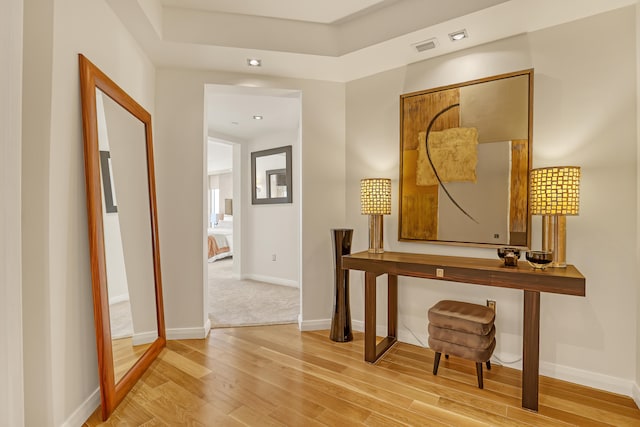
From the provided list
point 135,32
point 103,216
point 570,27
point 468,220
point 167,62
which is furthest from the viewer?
point 167,62

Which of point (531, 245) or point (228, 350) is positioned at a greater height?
point (531, 245)

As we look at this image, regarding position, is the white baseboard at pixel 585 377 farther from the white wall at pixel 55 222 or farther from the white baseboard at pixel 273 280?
the white baseboard at pixel 273 280

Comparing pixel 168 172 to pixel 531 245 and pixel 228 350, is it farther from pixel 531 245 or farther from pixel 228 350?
pixel 531 245

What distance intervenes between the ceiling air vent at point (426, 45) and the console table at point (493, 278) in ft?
5.44

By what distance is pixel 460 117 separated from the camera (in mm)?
2645

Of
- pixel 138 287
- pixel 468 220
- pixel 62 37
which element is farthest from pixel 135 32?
pixel 468 220

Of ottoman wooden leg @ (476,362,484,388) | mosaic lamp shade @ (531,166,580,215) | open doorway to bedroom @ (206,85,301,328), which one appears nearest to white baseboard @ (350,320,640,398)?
ottoman wooden leg @ (476,362,484,388)

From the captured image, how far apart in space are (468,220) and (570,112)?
38.7 inches

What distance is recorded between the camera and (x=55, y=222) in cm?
160

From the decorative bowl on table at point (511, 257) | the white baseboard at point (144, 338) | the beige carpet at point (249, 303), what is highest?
the decorative bowl on table at point (511, 257)

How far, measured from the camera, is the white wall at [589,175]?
2.08 m

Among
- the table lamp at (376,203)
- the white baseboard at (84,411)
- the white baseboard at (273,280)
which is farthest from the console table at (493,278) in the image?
the white baseboard at (273,280)

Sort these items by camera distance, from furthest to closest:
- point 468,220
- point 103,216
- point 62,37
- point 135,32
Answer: point 468,220
point 135,32
point 103,216
point 62,37

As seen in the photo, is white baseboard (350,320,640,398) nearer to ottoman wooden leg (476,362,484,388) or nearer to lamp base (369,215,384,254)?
ottoman wooden leg (476,362,484,388)
